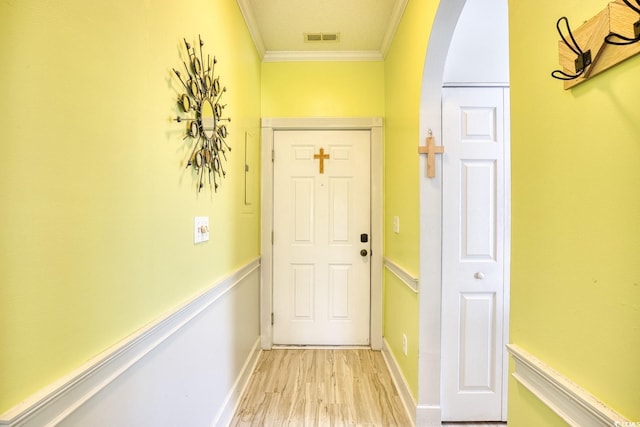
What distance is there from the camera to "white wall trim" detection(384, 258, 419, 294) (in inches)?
68.3

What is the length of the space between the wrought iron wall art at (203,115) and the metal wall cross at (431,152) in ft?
3.76

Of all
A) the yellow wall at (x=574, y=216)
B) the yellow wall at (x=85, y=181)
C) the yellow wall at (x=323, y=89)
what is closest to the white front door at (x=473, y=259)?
the yellow wall at (x=574, y=216)

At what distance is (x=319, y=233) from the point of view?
107 inches

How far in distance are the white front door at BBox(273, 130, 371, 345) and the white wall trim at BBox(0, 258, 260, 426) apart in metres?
1.57

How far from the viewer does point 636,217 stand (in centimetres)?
53

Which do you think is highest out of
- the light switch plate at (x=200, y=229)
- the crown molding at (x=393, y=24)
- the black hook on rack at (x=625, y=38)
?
the crown molding at (x=393, y=24)

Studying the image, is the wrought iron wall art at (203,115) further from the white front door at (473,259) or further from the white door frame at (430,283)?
the white front door at (473,259)

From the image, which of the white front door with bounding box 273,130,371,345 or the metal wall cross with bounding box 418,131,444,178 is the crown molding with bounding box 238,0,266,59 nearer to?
the white front door with bounding box 273,130,371,345

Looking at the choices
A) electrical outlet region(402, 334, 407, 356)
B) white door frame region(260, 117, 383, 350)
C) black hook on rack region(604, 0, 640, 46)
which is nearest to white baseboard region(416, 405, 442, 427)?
electrical outlet region(402, 334, 407, 356)

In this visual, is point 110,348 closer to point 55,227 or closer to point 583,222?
point 55,227

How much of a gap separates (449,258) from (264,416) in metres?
1.50

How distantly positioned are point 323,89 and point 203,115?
1621 mm

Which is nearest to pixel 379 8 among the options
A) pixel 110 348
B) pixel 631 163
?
pixel 631 163

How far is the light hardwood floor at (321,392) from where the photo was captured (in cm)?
178
